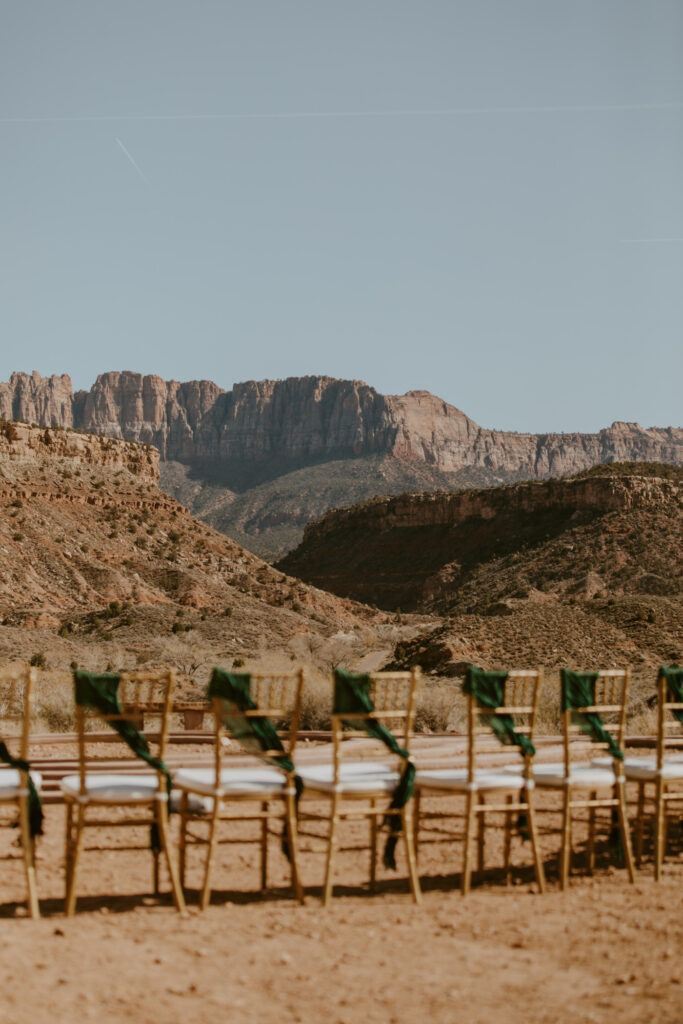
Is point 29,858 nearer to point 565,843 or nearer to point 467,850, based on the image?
point 467,850

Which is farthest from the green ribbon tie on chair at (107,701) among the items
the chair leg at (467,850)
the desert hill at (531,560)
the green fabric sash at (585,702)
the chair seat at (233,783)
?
the desert hill at (531,560)

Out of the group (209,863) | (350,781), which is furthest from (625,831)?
(209,863)

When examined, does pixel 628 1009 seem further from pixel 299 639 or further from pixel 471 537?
pixel 471 537

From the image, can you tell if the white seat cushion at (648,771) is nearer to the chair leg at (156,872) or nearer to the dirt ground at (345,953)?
the dirt ground at (345,953)

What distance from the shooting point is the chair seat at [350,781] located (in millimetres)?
6535

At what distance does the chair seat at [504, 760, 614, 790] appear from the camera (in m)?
7.14

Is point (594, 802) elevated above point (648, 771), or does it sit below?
below

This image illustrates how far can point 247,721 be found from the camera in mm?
6363

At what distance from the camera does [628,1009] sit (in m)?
4.66

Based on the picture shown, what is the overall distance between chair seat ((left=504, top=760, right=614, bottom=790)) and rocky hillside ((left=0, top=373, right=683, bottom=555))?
99.7 m

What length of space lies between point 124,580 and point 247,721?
39593mm

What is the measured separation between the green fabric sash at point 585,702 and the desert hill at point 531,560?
66.1 ft

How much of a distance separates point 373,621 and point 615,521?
15.0 metres

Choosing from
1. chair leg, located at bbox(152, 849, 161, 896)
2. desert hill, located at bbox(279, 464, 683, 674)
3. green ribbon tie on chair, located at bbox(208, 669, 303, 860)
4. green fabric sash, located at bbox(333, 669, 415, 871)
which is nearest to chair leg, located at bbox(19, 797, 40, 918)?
chair leg, located at bbox(152, 849, 161, 896)
